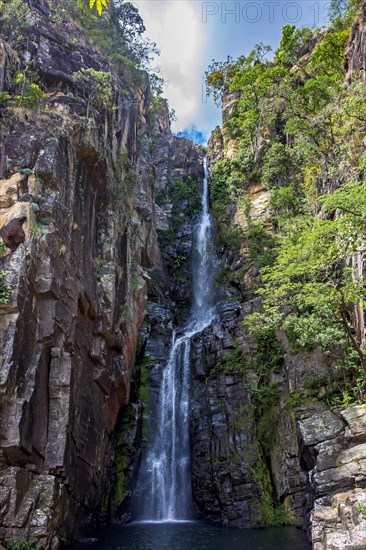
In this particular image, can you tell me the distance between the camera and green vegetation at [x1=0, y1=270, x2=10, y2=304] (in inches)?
556

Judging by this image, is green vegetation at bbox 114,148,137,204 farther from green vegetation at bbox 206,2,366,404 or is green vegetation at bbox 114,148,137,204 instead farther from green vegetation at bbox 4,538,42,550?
green vegetation at bbox 4,538,42,550

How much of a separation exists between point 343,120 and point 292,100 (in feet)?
21.1

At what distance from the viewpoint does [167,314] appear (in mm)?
31359

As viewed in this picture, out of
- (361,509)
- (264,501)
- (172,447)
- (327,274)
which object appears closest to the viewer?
(361,509)

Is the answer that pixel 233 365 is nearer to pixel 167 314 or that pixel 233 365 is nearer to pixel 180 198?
pixel 167 314

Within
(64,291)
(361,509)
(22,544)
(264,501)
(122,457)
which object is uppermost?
(64,291)

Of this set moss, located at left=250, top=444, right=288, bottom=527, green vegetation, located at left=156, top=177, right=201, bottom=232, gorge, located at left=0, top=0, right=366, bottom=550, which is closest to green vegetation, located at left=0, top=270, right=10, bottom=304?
gorge, located at left=0, top=0, right=366, bottom=550

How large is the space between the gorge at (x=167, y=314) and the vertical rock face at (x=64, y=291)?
80 mm

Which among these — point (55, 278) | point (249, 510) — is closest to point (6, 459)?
point (55, 278)

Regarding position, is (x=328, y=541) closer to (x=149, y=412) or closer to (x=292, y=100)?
(x=149, y=412)

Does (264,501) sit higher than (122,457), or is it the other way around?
(122,457)

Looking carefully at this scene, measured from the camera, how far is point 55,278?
16266 millimetres

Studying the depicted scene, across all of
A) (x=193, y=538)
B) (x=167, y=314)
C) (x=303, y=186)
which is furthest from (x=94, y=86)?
(x=193, y=538)

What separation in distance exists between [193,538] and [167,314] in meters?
15.9
